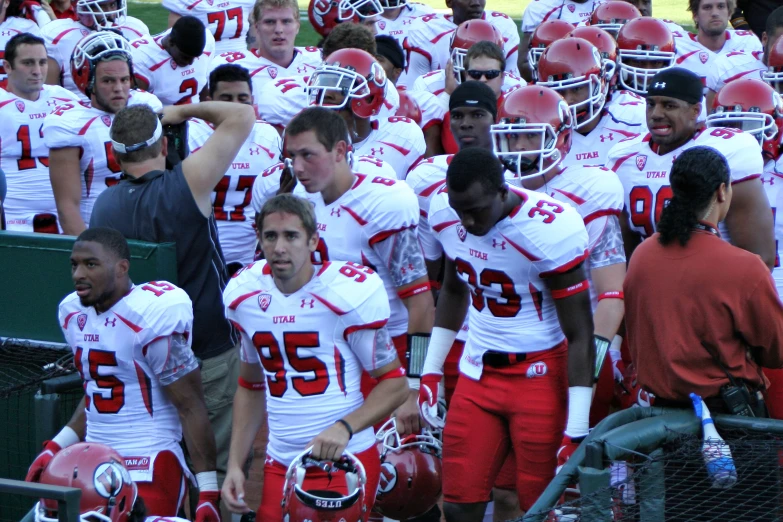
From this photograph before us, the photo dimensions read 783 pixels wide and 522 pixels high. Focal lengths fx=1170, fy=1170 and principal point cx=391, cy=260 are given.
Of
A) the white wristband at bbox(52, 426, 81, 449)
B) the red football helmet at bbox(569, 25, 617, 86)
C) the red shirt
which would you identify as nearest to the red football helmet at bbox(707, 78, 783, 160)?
the red football helmet at bbox(569, 25, 617, 86)

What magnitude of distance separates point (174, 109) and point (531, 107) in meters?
1.56

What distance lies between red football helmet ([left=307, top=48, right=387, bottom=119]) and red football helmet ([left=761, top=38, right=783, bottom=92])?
212cm

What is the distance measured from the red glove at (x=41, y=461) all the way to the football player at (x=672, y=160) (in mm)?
2502

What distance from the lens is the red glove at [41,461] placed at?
150 inches

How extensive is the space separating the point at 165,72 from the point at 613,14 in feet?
9.91

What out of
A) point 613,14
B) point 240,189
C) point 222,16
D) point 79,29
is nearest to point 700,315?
point 240,189

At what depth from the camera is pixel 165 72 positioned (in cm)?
756

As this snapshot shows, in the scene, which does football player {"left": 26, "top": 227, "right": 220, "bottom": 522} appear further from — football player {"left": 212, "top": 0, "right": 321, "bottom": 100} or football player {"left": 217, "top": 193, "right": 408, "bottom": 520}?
football player {"left": 212, "top": 0, "right": 321, "bottom": 100}

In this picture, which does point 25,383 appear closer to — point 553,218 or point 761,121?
point 553,218

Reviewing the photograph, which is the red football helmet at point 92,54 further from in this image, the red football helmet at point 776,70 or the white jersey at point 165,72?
the red football helmet at point 776,70

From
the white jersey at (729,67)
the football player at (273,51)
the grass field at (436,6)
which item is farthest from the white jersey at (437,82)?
the grass field at (436,6)

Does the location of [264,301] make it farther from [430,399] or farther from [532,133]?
[532,133]

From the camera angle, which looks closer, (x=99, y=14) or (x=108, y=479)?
(x=108, y=479)

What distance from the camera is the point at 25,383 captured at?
15.4 feet
